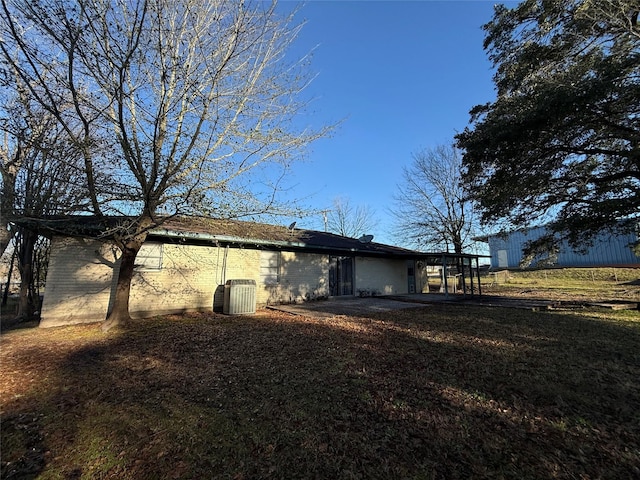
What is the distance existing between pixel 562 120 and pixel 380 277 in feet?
34.4

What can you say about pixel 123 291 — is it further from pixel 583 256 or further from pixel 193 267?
pixel 583 256

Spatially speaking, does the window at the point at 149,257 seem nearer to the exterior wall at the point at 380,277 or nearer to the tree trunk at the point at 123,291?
the tree trunk at the point at 123,291

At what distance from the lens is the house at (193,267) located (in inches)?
326

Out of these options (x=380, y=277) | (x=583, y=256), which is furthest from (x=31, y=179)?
(x=583, y=256)

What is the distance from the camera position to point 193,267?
10.4 m

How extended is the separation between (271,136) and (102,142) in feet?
12.4

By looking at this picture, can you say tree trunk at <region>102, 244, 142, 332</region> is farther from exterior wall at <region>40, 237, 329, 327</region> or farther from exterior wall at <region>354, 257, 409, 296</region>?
exterior wall at <region>354, 257, 409, 296</region>

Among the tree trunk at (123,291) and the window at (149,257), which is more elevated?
the window at (149,257)

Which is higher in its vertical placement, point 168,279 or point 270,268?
point 270,268

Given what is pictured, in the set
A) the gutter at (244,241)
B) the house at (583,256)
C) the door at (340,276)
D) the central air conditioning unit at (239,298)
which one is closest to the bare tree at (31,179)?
the gutter at (244,241)

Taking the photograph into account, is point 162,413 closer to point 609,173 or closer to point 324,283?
point 324,283

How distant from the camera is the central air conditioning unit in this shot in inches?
385

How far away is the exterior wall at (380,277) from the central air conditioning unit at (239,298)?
6795 millimetres

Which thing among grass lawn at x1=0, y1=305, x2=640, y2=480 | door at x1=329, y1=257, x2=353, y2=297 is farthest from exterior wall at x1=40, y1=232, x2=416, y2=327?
grass lawn at x1=0, y1=305, x2=640, y2=480
